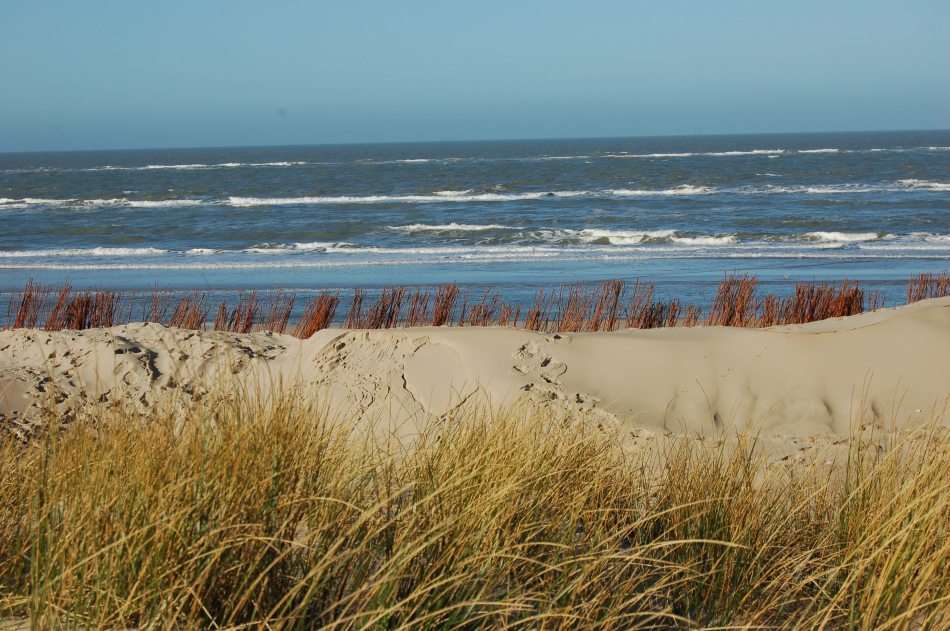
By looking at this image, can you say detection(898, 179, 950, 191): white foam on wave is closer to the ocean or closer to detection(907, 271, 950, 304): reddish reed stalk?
the ocean

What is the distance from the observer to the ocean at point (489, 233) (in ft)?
50.7

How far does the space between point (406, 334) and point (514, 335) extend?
756 mm

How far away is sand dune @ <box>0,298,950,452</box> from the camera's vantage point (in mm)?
5547

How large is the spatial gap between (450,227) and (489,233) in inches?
62.0

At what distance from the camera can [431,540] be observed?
2.18 meters

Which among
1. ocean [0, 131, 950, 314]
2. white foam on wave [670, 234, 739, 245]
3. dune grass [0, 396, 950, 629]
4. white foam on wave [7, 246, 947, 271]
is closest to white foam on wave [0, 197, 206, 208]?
ocean [0, 131, 950, 314]

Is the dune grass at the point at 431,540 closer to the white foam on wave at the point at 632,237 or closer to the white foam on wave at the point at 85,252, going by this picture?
the white foam on wave at the point at 632,237

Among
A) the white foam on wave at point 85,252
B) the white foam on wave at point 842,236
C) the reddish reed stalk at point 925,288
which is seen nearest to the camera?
the reddish reed stalk at point 925,288

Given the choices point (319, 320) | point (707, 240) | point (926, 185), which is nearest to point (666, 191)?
point (926, 185)

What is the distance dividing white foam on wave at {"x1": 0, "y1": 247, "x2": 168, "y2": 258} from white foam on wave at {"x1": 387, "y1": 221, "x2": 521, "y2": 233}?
Answer: 19.7 feet

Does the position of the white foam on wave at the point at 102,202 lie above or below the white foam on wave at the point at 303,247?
above

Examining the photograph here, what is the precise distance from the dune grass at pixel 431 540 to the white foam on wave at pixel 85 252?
697 inches

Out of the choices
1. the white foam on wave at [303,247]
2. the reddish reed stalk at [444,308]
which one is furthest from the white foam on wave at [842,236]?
the reddish reed stalk at [444,308]

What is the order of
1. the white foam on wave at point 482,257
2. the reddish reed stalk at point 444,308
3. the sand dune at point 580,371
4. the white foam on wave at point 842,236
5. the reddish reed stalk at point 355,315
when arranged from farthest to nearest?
the white foam on wave at point 842,236 < the white foam on wave at point 482,257 < the reddish reed stalk at point 355,315 < the reddish reed stalk at point 444,308 < the sand dune at point 580,371
